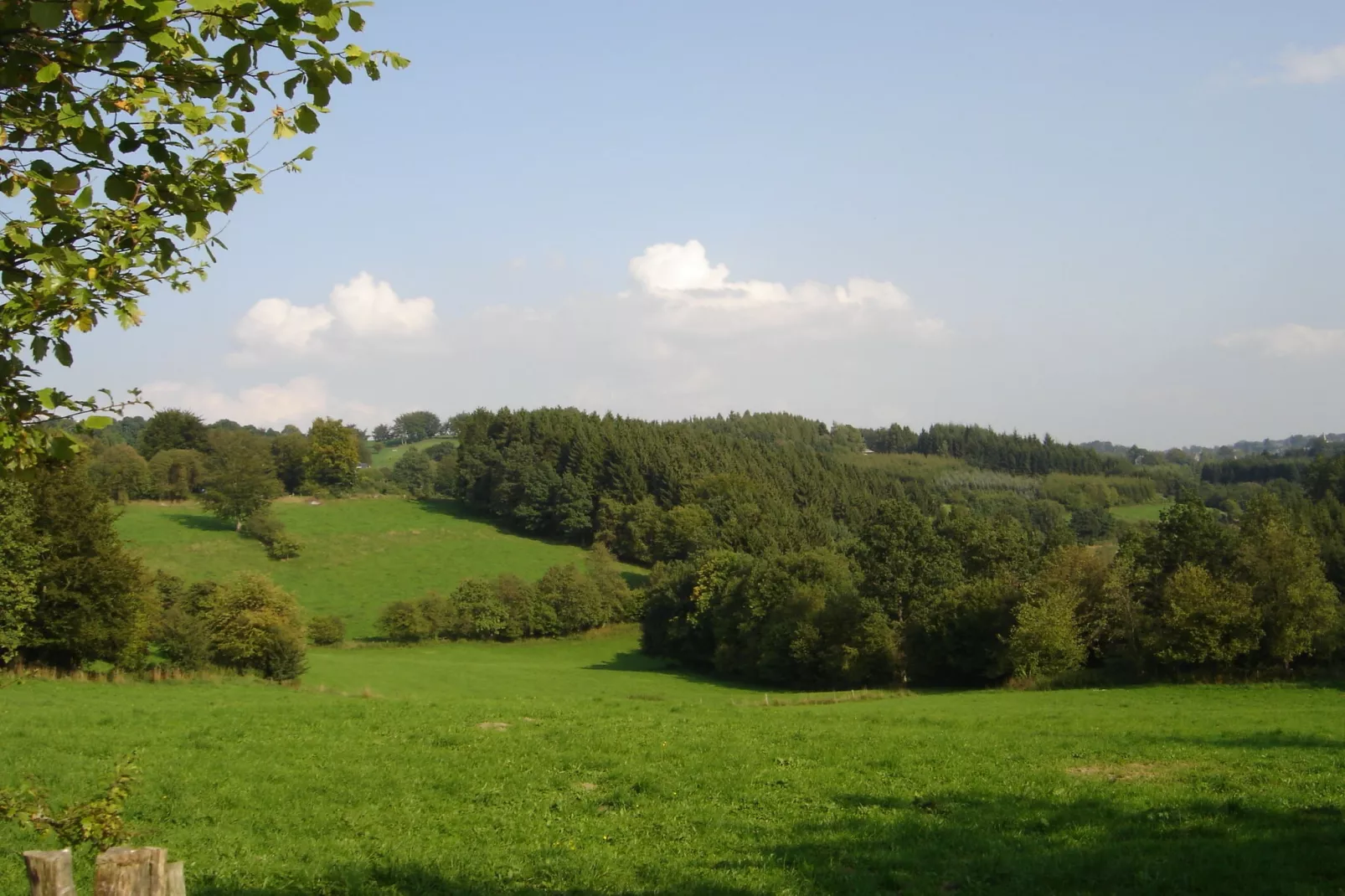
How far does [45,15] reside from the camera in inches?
149

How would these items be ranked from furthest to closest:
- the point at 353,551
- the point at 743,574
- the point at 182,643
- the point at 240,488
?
the point at 353,551 < the point at 240,488 < the point at 743,574 < the point at 182,643

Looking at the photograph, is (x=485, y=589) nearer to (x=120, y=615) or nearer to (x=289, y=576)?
(x=289, y=576)

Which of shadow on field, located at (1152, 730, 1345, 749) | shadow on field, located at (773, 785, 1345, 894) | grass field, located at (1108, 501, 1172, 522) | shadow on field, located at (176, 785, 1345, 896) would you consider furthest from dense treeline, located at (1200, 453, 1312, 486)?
shadow on field, located at (176, 785, 1345, 896)

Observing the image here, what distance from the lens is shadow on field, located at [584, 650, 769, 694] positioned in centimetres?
5966

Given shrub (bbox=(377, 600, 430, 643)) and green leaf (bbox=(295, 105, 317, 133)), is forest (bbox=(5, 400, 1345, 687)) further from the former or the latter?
green leaf (bbox=(295, 105, 317, 133))

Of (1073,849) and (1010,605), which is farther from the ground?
(1073,849)

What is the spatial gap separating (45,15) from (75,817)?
3.71 metres

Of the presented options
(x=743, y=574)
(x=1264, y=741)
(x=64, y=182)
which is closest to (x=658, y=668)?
(x=743, y=574)

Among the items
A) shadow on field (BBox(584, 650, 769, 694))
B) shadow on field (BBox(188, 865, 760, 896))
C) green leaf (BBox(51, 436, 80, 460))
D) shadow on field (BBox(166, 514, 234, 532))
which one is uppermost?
green leaf (BBox(51, 436, 80, 460))

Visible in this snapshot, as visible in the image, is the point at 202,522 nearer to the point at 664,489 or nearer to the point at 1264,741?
the point at 664,489

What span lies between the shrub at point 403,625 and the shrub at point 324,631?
16.2ft

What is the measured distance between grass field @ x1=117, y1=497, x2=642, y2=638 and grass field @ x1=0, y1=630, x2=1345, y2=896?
56.1m

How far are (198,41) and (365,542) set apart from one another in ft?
331

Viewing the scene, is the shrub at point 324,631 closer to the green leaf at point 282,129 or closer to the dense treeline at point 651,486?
the dense treeline at point 651,486
